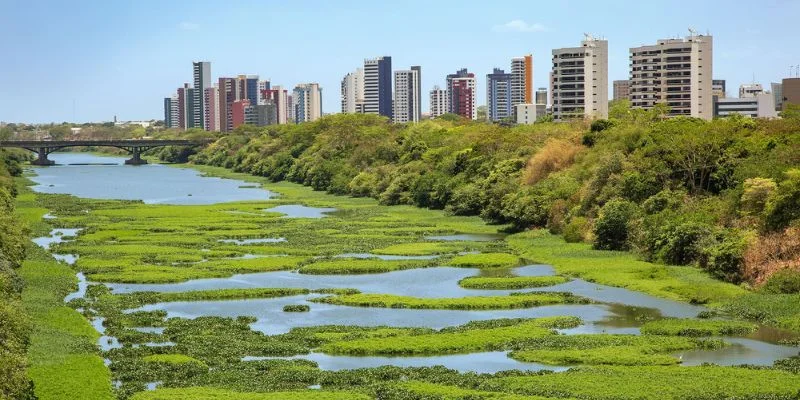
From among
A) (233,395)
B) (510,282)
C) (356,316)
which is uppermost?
(510,282)

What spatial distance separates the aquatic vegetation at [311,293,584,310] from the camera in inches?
1843

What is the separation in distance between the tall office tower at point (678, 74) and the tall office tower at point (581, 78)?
4433mm

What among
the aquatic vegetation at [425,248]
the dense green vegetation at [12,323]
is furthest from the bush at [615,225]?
the dense green vegetation at [12,323]

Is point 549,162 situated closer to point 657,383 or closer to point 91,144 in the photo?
point 657,383

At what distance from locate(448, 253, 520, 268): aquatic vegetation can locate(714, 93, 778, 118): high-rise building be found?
334 feet

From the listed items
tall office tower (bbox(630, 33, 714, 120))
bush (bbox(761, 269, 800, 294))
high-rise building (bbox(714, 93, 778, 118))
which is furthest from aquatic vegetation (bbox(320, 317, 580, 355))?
high-rise building (bbox(714, 93, 778, 118))

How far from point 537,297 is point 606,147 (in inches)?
1124

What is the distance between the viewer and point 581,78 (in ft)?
451

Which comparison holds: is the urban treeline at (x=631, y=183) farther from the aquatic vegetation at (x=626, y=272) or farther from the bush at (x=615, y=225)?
the aquatic vegetation at (x=626, y=272)

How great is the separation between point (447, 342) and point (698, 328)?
941 cm

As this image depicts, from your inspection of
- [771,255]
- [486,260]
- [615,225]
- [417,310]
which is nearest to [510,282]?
[486,260]

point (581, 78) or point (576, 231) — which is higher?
point (581, 78)

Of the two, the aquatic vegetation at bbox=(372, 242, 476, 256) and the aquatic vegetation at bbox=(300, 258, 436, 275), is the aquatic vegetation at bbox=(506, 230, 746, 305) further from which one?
the aquatic vegetation at bbox=(300, 258, 436, 275)

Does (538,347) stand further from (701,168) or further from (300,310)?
(701,168)
